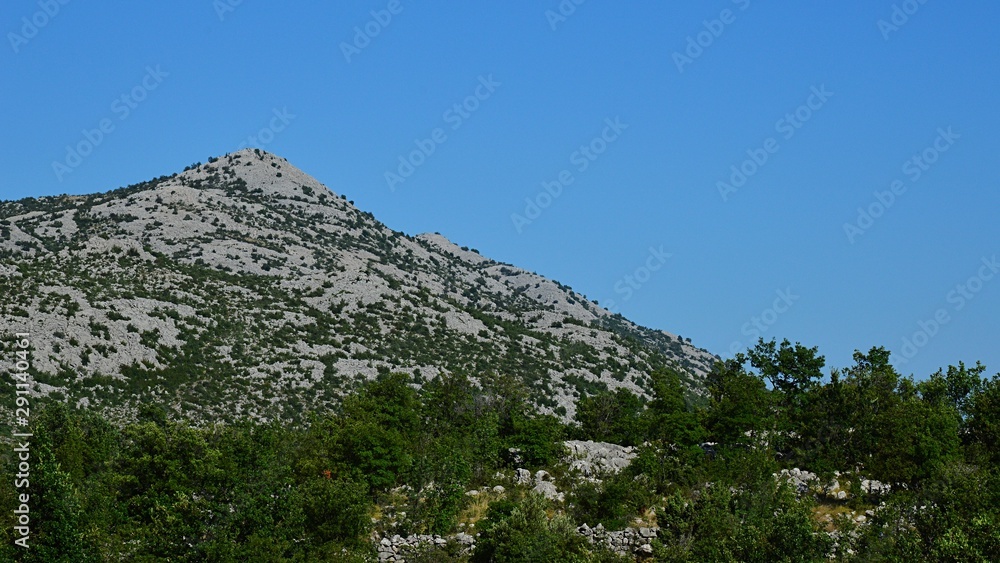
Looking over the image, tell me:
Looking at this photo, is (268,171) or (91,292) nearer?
(91,292)

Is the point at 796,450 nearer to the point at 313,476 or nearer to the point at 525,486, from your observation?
the point at 525,486

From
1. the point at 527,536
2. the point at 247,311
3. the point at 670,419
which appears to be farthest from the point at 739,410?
the point at 247,311

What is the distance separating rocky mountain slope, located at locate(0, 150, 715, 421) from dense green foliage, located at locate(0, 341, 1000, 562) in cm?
1195

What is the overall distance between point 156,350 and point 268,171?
9104 cm

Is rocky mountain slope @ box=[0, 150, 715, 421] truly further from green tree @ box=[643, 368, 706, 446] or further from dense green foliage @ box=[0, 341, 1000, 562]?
green tree @ box=[643, 368, 706, 446]

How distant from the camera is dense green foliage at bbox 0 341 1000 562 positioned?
175 feet

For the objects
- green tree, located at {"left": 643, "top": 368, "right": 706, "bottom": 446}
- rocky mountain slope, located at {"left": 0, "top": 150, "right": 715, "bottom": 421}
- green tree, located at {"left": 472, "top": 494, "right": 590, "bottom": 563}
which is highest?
rocky mountain slope, located at {"left": 0, "top": 150, "right": 715, "bottom": 421}

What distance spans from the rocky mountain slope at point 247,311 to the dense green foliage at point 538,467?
39.2ft

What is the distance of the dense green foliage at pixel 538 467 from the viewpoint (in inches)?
2099

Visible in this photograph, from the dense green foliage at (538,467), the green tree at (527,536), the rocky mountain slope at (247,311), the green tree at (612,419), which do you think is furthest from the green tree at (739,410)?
the rocky mountain slope at (247,311)

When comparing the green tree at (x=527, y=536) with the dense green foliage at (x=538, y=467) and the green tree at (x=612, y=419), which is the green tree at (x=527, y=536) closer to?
the dense green foliage at (x=538, y=467)

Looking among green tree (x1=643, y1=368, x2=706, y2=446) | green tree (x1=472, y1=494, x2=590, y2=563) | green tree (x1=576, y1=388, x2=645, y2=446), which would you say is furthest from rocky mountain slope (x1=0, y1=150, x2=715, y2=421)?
green tree (x1=472, y1=494, x2=590, y2=563)

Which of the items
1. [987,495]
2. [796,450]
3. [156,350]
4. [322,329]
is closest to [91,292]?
[156,350]

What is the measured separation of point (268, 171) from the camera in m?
187
